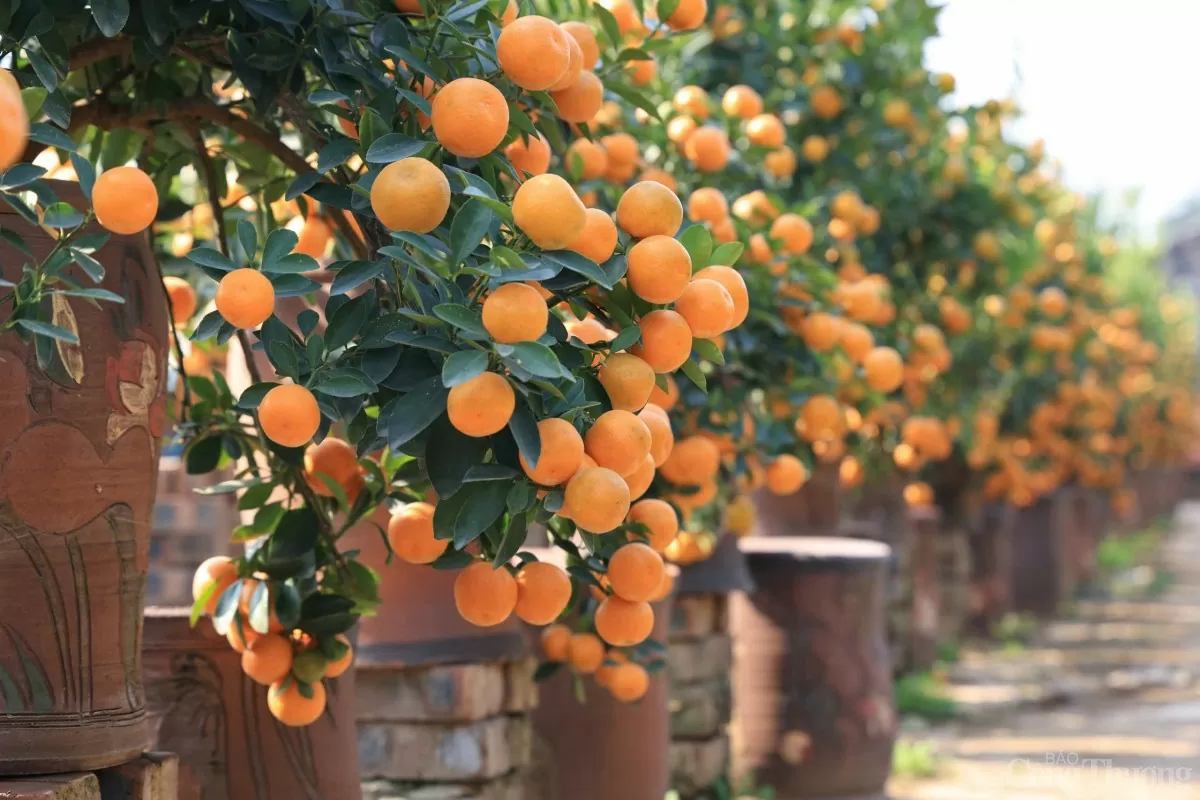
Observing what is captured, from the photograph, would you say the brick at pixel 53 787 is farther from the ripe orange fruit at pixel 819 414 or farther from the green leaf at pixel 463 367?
the ripe orange fruit at pixel 819 414

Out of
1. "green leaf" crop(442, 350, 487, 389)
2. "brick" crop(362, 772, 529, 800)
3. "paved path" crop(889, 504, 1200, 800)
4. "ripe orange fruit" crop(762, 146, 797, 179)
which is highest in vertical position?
"ripe orange fruit" crop(762, 146, 797, 179)

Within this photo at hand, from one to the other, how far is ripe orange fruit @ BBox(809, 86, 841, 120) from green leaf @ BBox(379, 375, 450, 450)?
3022mm

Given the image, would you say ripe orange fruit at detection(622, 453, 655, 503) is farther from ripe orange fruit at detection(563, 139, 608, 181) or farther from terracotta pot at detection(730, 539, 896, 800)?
terracotta pot at detection(730, 539, 896, 800)

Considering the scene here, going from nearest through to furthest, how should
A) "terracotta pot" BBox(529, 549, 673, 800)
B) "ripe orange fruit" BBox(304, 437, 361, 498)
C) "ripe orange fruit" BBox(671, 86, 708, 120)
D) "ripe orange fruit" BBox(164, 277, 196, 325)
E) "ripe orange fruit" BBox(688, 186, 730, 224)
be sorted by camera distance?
1. "ripe orange fruit" BBox(304, 437, 361, 498)
2. "ripe orange fruit" BBox(164, 277, 196, 325)
3. "ripe orange fruit" BBox(688, 186, 730, 224)
4. "ripe orange fruit" BBox(671, 86, 708, 120)
5. "terracotta pot" BBox(529, 549, 673, 800)

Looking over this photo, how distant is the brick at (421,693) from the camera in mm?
2924

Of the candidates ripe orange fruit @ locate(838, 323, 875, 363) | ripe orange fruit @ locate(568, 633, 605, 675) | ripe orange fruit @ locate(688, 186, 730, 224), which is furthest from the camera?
ripe orange fruit @ locate(838, 323, 875, 363)

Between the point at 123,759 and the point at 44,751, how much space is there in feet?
0.37

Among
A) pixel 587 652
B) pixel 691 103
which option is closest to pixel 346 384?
pixel 587 652

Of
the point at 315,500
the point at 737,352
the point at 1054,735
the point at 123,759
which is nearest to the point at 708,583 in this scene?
the point at 737,352

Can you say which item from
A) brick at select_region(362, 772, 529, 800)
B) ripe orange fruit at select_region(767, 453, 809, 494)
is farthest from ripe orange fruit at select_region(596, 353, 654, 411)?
brick at select_region(362, 772, 529, 800)

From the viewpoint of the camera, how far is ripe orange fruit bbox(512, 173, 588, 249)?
4.74ft

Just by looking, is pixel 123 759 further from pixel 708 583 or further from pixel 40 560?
pixel 708 583

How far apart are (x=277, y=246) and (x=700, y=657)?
308 cm

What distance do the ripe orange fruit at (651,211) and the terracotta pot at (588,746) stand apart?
1.84 m
